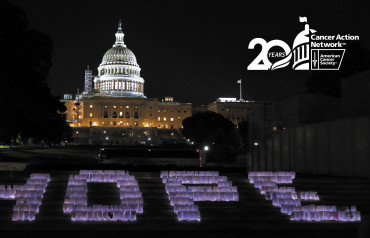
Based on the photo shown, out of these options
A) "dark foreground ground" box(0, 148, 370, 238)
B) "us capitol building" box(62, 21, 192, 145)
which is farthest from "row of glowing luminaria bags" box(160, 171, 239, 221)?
"us capitol building" box(62, 21, 192, 145)

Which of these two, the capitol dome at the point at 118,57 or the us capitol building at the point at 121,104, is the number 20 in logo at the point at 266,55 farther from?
the capitol dome at the point at 118,57

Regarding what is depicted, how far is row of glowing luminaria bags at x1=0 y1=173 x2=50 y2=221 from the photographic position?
36.9 feet

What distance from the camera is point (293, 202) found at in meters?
12.6

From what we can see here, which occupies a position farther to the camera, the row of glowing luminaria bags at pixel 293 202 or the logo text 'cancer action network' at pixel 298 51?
the logo text 'cancer action network' at pixel 298 51

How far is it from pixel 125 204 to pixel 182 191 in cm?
193

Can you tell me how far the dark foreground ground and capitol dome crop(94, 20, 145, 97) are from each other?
140m

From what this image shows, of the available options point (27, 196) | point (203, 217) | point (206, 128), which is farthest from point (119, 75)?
point (203, 217)

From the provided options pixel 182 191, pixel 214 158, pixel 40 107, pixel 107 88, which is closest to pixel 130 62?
pixel 107 88

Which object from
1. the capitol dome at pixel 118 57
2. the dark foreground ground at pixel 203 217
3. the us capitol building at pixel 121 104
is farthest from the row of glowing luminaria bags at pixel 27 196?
the capitol dome at pixel 118 57

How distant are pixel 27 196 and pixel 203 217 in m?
4.97

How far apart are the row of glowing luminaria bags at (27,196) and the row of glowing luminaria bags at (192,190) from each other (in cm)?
361

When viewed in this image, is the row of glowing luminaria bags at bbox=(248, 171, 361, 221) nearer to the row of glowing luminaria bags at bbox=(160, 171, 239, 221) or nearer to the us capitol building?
the row of glowing luminaria bags at bbox=(160, 171, 239, 221)

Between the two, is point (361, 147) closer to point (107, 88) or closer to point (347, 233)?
point (347, 233)

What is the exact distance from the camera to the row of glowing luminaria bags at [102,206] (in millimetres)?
11133
